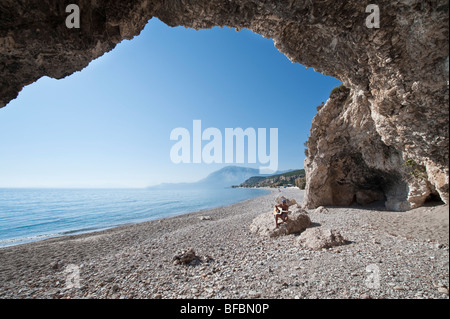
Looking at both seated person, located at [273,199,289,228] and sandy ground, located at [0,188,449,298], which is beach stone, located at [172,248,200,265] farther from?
seated person, located at [273,199,289,228]

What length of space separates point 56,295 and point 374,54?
1463 cm

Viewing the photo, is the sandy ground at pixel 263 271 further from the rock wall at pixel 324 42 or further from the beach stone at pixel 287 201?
the beach stone at pixel 287 201

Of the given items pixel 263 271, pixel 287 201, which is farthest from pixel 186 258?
pixel 287 201

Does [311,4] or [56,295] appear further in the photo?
[311,4]

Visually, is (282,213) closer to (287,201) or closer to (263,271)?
(263,271)

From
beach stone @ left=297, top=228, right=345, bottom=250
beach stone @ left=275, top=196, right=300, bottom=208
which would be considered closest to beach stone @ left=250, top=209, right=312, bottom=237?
beach stone @ left=297, top=228, right=345, bottom=250

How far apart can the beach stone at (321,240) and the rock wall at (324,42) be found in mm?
4444

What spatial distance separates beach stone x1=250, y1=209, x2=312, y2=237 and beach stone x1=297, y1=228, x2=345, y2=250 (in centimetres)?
165

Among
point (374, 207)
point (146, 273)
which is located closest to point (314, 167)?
point (374, 207)

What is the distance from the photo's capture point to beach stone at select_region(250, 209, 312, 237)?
994 cm

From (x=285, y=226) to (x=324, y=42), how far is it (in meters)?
10.2

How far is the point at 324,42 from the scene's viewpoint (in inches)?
359

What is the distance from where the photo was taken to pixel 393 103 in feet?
23.8

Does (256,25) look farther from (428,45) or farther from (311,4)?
(428,45)
